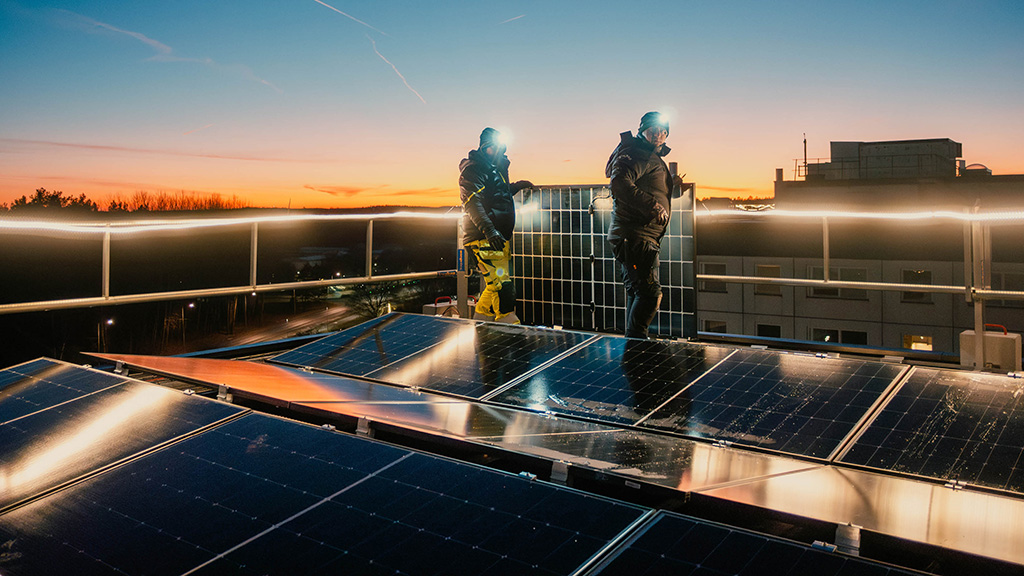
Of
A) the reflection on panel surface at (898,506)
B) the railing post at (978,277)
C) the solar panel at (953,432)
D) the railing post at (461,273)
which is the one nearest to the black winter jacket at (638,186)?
the railing post at (461,273)

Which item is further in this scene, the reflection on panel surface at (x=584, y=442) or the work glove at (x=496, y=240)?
the work glove at (x=496, y=240)

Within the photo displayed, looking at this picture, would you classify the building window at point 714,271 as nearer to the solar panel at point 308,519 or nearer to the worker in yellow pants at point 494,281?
the worker in yellow pants at point 494,281

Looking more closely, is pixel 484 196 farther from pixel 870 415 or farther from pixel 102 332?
pixel 102 332

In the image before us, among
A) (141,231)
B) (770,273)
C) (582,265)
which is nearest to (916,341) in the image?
(770,273)

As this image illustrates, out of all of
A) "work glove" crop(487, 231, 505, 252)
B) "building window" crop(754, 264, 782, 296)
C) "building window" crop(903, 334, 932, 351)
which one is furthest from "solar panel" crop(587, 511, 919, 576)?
"building window" crop(903, 334, 932, 351)

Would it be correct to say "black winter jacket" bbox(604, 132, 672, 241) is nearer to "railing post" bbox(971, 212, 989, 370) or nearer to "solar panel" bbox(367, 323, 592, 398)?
"solar panel" bbox(367, 323, 592, 398)

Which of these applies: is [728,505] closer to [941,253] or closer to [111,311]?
[941,253]
